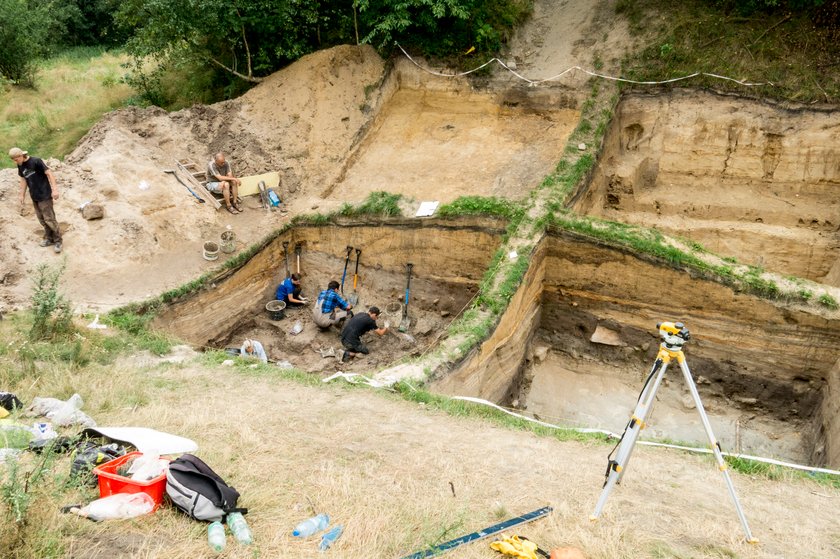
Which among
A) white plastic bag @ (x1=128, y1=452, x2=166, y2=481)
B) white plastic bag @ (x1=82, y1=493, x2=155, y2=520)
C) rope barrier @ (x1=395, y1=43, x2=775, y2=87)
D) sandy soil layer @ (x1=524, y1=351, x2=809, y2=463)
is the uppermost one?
rope barrier @ (x1=395, y1=43, x2=775, y2=87)

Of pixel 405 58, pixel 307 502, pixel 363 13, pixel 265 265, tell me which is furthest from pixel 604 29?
pixel 307 502

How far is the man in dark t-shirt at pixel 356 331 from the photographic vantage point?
34.0 ft

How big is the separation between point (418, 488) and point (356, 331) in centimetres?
516

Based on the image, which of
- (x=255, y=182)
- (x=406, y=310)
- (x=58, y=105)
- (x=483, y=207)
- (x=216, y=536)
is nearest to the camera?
(x=216, y=536)

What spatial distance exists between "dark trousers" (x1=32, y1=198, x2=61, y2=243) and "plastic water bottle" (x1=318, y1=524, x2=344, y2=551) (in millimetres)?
7824

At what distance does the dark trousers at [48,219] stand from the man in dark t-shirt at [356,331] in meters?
4.87

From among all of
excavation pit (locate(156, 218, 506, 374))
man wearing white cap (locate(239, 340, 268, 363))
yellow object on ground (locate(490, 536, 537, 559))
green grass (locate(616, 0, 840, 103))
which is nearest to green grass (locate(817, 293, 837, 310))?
green grass (locate(616, 0, 840, 103))

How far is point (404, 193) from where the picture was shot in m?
11.8

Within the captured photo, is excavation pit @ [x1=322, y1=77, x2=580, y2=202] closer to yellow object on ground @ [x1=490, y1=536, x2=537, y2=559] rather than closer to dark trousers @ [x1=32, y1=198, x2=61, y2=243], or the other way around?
dark trousers @ [x1=32, y1=198, x2=61, y2=243]

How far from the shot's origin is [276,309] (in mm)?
11430

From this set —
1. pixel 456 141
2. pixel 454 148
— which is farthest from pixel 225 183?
pixel 456 141

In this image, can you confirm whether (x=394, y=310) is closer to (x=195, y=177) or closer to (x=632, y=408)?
(x=632, y=408)

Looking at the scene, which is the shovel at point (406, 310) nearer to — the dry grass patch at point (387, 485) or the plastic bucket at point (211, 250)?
the plastic bucket at point (211, 250)

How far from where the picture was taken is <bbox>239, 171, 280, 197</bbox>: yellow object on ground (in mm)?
12172
